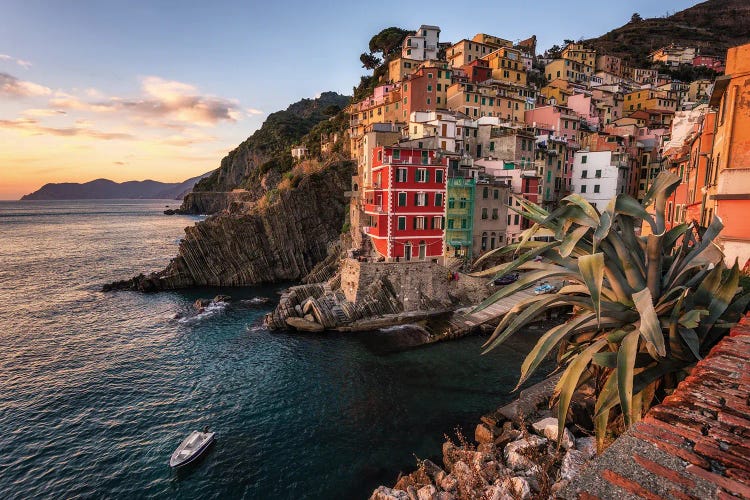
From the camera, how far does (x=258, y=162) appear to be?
148125 mm

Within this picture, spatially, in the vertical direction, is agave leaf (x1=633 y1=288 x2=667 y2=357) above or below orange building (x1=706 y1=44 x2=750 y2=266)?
below

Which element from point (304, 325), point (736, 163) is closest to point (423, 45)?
point (304, 325)

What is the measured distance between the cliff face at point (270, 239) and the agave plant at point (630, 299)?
58.2m

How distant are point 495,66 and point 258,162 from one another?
9836 centimetres

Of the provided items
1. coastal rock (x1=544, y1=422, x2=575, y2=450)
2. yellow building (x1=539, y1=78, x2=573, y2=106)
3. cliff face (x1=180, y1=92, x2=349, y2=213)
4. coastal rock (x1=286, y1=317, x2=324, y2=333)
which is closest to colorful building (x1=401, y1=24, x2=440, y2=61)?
cliff face (x1=180, y1=92, x2=349, y2=213)

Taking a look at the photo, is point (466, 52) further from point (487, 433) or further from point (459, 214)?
point (487, 433)

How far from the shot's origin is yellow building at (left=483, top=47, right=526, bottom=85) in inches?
3046

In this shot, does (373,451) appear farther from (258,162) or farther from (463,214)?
(258,162)

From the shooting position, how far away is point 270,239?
2547 inches

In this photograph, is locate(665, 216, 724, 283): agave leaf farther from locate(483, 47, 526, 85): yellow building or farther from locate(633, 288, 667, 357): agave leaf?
locate(483, 47, 526, 85): yellow building

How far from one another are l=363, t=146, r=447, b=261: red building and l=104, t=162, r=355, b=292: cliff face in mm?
24823

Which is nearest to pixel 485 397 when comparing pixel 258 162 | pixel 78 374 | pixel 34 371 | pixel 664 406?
pixel 664 406

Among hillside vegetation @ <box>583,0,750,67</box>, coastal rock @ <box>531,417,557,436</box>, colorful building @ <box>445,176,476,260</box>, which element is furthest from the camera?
hillside vegetation @ <box>583,0,750,67</box>

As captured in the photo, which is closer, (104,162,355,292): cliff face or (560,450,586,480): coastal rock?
(560,450,586,480): coastal rock
